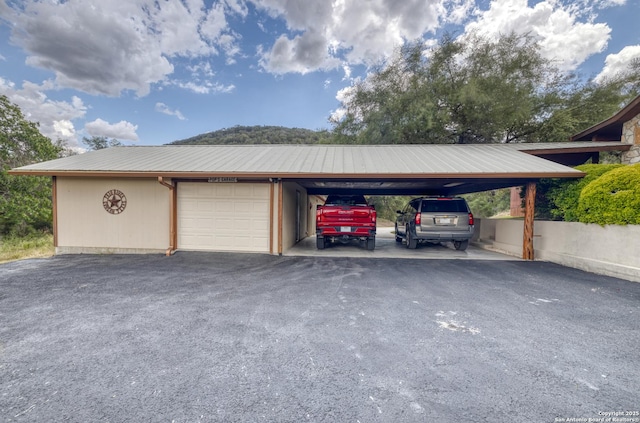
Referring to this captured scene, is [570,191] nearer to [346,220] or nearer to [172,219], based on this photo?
[346,220]

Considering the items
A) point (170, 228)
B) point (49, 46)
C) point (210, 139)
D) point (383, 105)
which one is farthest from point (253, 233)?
point (210, 139)

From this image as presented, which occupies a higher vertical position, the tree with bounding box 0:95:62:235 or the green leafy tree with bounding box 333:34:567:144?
the green leafy tree with bounding box 333:34:567:144

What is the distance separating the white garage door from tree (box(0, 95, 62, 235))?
11.1m

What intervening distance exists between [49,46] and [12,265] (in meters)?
15.6

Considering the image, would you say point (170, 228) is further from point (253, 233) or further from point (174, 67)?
point (174, 67)

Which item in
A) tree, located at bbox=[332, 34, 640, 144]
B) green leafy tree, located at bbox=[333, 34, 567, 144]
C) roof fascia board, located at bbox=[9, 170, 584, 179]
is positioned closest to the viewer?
roof fascia board, located at bbox=[9, 170, 584, 179]

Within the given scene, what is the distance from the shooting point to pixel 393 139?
1623 cm

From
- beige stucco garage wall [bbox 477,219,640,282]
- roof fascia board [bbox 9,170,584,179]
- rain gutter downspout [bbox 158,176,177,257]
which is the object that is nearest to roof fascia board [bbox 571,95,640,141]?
roof fascia board [bbox 9,170,584,179]

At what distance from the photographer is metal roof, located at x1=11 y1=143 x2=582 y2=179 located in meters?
6.86

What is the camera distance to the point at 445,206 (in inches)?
310

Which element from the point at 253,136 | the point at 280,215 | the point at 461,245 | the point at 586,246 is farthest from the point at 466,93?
the point at 253,136

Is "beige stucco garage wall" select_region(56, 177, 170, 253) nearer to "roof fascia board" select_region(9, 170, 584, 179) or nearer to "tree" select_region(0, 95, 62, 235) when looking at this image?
"roof fascia board" select_region(9, 170, 584, 179)

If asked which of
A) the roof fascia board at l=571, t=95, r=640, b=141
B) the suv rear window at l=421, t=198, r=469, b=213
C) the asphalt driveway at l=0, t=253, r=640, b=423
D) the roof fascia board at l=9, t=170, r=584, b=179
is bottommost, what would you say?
the asphalt driveway at l=0, t=253, r=640, b=423

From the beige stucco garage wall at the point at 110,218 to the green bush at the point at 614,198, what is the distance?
11.0 meters
